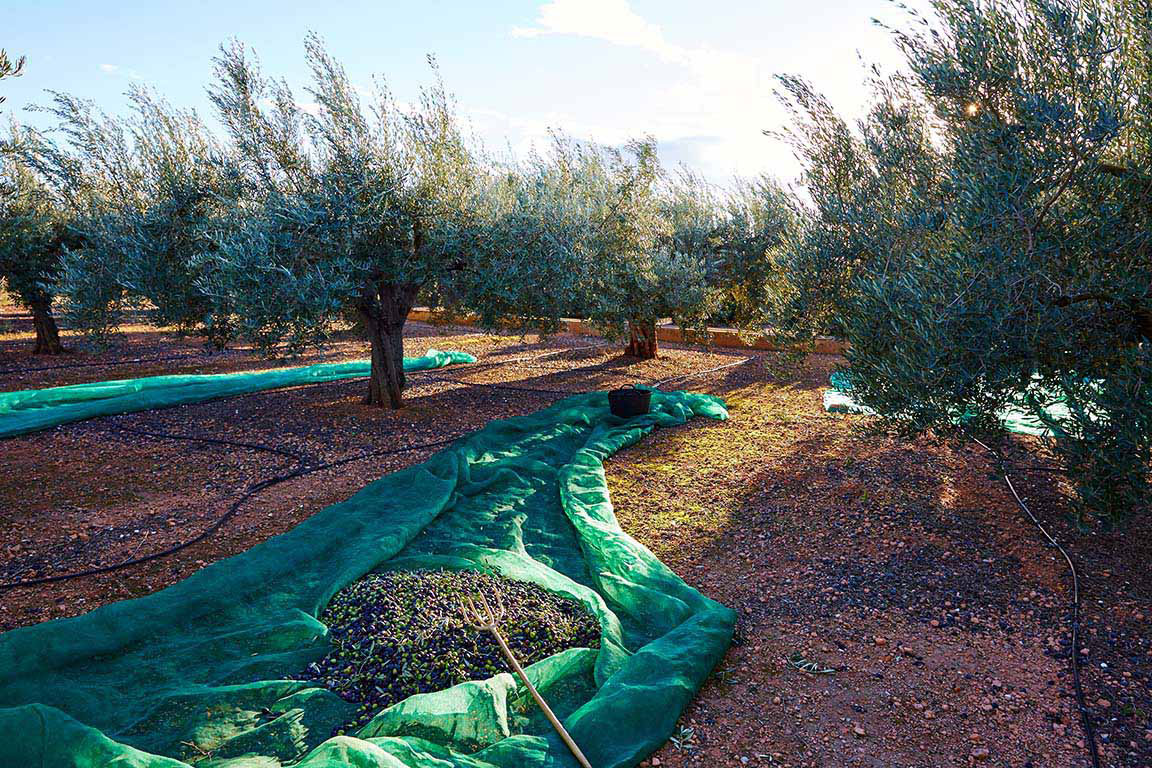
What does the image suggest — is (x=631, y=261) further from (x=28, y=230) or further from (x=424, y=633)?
(x=28, y=230)

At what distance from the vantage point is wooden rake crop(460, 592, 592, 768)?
3502 mm

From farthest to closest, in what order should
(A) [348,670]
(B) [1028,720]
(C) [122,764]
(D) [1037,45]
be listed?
(D) [1037,45]
(A) [348,670]
(B) [1028,720]
(C) [122,764]

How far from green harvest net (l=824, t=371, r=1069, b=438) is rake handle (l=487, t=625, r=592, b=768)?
3.61 m

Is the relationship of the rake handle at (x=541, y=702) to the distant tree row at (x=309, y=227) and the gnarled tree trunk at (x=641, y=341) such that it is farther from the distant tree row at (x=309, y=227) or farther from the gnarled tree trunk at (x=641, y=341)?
the gnarled tree trunk at (x=641, y=341)

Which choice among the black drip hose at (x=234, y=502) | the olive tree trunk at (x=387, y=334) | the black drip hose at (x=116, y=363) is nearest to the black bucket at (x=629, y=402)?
the black drip hose at (x=234, y=502)

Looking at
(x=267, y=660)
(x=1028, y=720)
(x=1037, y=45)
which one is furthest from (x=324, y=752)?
(x=1037, y=45)

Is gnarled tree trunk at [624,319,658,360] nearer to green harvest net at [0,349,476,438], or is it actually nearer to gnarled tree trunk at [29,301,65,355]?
green harvest net at [0,349,476,438]

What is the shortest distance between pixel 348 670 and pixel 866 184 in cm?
672

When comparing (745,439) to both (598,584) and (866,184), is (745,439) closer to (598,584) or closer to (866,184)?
(866,184)

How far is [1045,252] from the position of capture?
16.0 ft

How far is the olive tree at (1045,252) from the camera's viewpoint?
4562 mm

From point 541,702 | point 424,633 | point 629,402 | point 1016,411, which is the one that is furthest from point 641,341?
point 541,702

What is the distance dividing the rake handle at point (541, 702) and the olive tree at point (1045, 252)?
3.44 metres

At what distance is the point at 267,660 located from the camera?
4.18m
